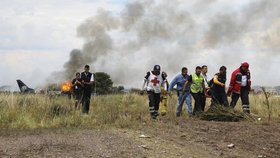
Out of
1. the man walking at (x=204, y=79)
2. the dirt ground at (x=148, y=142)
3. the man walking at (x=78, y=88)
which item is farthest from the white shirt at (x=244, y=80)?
the man walking at (x=78, y=88)

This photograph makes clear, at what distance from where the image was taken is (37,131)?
10953mm

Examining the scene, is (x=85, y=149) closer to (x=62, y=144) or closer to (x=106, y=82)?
(x=62, y=144)

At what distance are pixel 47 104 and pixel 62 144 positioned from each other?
5.03 metres

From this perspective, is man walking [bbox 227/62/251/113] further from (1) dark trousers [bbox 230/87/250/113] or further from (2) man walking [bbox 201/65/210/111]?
→ (2) man walking [bbox 201/65/210/111]

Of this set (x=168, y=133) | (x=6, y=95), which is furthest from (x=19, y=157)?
(x=6, y=95)

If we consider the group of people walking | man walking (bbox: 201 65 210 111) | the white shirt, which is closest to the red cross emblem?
the group of people walking

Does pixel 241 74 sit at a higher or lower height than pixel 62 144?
higher

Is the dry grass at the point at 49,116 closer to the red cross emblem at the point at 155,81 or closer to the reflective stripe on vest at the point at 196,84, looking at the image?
the reflective stripe on vest at the point at 196,84

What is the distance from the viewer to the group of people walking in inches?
587

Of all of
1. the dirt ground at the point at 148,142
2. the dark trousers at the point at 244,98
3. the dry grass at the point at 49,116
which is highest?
the dark trousers at the point at 244,98

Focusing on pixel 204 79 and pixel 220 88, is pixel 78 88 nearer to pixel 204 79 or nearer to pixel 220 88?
pixel 204 79

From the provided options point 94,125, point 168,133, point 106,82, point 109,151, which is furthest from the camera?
point 106,82

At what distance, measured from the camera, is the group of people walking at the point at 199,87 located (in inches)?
587

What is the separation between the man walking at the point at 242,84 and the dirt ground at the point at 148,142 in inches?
113
